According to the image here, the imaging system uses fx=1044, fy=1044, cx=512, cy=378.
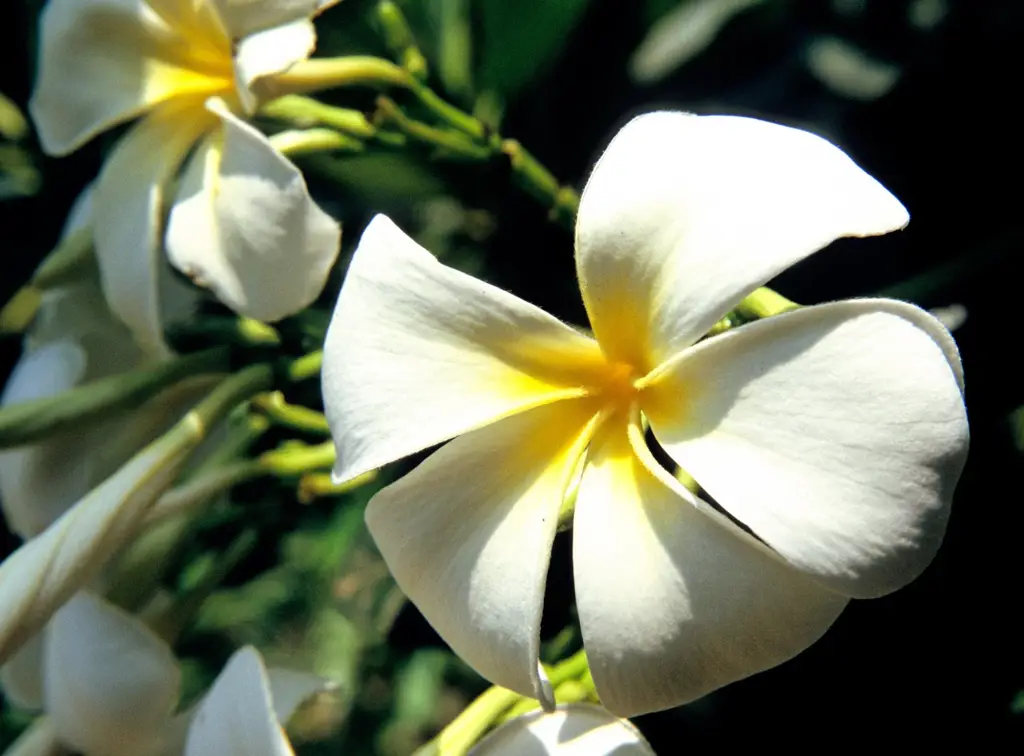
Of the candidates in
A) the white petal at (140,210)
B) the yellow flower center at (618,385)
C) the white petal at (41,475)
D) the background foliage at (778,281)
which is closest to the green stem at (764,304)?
the yellow flower center at (618,385)

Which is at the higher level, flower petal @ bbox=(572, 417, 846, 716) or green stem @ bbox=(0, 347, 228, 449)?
flower petal @ bbox=(572, 417, 846, 716)

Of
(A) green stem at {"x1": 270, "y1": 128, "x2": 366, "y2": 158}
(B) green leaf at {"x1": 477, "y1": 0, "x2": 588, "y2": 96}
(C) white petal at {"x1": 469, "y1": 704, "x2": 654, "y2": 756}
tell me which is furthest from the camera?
(B) green leaf at {"x1": 477, "y1": 0, "x2": 588, "y2": 96}

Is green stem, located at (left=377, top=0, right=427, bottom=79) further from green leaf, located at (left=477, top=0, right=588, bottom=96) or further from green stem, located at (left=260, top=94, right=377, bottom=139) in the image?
green leaf, located at (left=477, top=0, right=588, bottom=96)

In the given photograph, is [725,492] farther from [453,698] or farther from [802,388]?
[453,698]

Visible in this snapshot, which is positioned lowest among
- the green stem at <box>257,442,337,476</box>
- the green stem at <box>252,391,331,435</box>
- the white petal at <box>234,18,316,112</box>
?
the green stem at <box>257,442,337,476</box>

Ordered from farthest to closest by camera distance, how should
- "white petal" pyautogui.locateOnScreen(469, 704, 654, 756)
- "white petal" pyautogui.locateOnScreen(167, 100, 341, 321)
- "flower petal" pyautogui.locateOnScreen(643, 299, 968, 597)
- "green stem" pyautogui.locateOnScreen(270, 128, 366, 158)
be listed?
"green stem" pyautogui.locateOnScreen(270, 128, 366, 158) → "white petal" pyautogui.locateOnScreen(167, 100, 341, 321) → "white petal" pyautogui.locateOnScreen(469, 704, 654, 756) → "flower petal" pyautogui.locateOnScreen(643, 299, 968, 597)

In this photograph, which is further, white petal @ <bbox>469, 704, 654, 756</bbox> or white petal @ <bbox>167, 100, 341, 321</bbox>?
white petal @ <bbox>167, 100, 341, 321</bbox>

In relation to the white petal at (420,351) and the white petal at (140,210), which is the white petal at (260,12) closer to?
the white petal at (140,210)

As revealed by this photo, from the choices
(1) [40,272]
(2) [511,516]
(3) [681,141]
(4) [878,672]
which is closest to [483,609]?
(2) [511,516]

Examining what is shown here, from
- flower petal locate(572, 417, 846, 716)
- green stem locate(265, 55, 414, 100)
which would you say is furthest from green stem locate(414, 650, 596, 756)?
green stem locate(265, 55, 414, 100)
